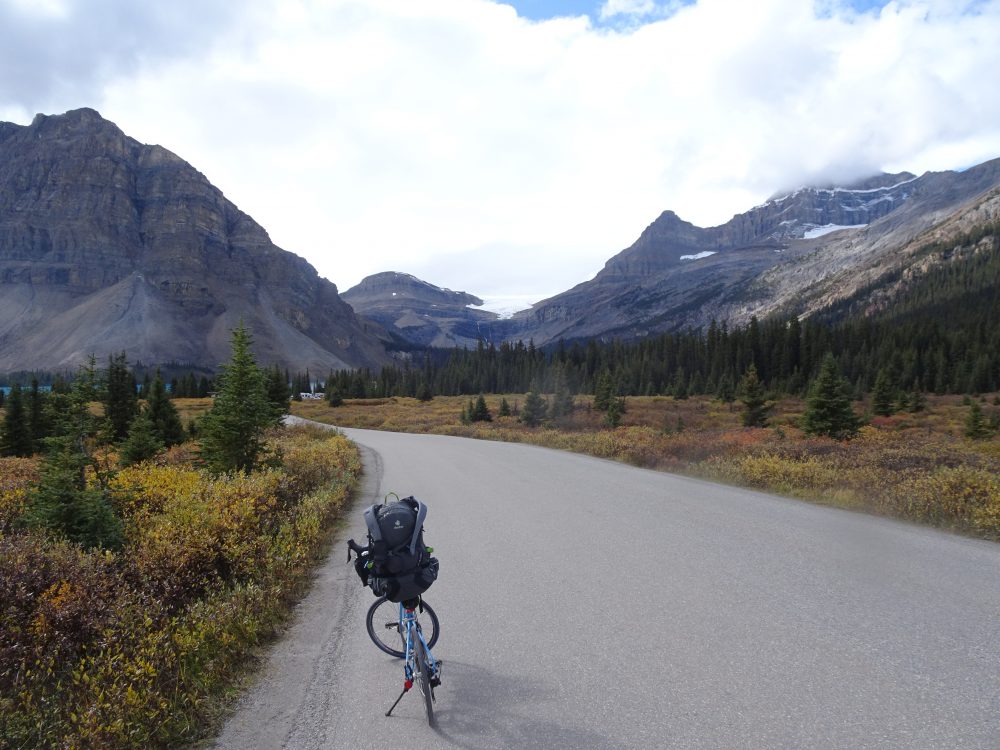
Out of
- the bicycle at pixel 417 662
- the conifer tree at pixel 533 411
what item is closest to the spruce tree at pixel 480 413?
the conifer tree at pixel 533 411

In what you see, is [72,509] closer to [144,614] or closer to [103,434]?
[144,614]

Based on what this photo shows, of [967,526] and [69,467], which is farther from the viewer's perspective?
[967,526]

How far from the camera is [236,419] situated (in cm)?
1404

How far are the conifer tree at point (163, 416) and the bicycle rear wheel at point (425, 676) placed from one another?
1033 inches

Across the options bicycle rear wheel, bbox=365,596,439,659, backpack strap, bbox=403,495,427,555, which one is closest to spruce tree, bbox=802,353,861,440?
bicycle rear wheel, bbox=365,596,439,659

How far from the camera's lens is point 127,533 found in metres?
8.33

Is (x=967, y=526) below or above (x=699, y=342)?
below

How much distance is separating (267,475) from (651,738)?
10.0m

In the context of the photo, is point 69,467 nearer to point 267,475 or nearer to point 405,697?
point 267,475

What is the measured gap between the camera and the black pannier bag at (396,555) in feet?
14.9

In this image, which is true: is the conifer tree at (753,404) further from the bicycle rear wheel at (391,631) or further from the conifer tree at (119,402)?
the conifer tree at (119,402)

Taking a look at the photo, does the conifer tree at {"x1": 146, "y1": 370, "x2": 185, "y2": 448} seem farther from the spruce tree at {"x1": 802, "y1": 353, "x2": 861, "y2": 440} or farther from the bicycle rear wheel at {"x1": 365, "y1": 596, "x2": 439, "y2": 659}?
the spruce tree at {"x1": 802, "y1": 353, "x2": 861, "y2": 440}

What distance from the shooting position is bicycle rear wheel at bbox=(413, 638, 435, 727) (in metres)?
4.27

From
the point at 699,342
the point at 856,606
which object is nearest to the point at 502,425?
the point at 856,606
